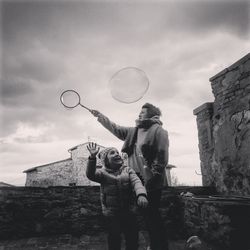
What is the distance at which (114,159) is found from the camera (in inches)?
125

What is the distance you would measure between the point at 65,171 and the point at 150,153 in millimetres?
23581

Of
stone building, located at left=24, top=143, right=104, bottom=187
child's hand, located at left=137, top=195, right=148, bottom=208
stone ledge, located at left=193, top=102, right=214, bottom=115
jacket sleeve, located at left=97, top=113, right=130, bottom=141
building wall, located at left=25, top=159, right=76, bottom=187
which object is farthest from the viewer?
building wall, located at left=25, top=159, right=76, bottom=187

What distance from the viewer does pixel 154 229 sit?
3.23 m

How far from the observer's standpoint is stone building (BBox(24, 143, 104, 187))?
84.0 ft

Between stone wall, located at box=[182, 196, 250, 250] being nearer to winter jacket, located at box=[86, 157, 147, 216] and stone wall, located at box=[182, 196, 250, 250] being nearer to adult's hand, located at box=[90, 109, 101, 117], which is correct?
winter jacket, located at box=[86, 157, 147, 216]

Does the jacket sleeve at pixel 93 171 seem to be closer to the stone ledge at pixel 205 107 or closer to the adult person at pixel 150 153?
the adult person at pixel 150 153

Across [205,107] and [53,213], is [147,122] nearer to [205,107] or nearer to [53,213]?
[53,213]

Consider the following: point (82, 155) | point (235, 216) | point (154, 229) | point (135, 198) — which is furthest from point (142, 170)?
point (82, 155)

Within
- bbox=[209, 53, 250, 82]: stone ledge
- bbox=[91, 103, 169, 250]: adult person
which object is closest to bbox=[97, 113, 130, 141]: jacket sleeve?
bbox=[91, 103, 169, 250]: adult person

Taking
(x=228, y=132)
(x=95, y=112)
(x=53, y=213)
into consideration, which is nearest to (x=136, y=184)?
(x=95, y=112)

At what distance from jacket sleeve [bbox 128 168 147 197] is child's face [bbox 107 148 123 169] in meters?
0.15

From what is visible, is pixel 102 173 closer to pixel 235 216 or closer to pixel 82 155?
pixel 235 216

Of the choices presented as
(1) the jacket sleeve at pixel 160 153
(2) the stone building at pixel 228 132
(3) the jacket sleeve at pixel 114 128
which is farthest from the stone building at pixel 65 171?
(1) the jacket sleeve at pixel 160 153

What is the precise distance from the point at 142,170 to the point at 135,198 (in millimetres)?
364
